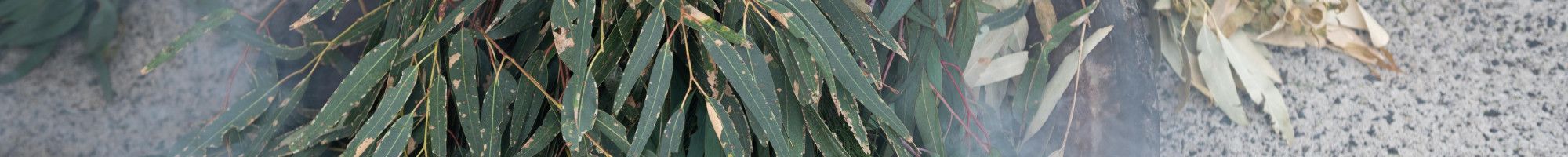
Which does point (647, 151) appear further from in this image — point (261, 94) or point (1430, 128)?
point (1430, 128)

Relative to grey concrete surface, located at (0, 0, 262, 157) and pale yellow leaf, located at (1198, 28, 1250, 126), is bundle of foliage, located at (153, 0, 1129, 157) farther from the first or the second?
pale yellow leaf, located at (1198, 28, 1250, 126)

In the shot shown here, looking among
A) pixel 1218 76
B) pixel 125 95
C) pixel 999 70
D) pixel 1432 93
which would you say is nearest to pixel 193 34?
pixel 125 95

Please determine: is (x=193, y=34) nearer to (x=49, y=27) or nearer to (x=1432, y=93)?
(x=49, y=27)

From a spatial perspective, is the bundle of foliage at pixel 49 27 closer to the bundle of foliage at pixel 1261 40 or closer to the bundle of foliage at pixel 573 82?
the bundle of foliage at pixel 573 82

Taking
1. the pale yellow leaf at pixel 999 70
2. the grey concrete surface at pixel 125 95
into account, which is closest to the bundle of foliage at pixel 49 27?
the grey concrete surface at pixel 125 95

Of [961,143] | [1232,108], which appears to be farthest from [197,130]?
[1232,108]

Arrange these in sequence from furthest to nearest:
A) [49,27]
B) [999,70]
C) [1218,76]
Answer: [1218,76] < [999,70] < [49,27]
